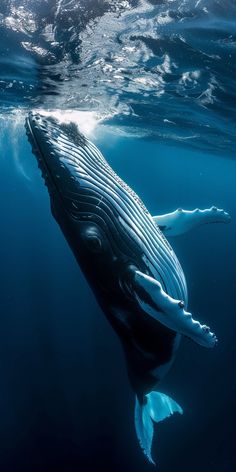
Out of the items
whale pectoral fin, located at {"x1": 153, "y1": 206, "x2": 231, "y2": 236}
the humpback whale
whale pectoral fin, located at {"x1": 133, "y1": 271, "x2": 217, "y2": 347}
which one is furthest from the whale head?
whale pectoral fin, located at {"x1": 153, "y1": 206, "x2": 231, "y2": 236}

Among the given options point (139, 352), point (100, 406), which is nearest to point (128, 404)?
point (100, 406)

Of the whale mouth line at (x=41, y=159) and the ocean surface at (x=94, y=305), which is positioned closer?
the whale mouth line at (x=41, y=159)

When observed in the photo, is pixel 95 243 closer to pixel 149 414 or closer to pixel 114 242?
pixel 114 242

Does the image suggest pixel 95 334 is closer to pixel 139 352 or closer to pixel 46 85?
pixel 46 85

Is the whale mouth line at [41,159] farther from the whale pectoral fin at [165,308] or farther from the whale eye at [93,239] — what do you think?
the whale pectoral fin at [165,308]

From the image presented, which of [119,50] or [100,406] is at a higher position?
[119,50]

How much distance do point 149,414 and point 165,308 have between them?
281 centimetres

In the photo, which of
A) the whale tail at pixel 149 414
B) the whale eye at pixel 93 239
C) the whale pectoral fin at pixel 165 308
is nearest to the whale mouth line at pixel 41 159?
the whale eye at pixel 93 239

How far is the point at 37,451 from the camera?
49.1 ft

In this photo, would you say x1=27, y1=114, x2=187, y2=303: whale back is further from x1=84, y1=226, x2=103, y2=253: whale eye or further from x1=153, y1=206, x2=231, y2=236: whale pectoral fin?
x1=153, y1=206, x2=231, y2=236: whale pectoral fin

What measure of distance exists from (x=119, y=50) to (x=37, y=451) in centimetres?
1589

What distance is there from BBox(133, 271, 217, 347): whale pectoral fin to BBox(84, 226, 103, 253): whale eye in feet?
1.57

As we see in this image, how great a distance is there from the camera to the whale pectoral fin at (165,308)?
307 cm

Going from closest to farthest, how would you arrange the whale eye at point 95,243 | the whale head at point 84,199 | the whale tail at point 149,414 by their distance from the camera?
the whale head at point 84,199, the whale eye at point 95,243, the whale tail at point 149,414
